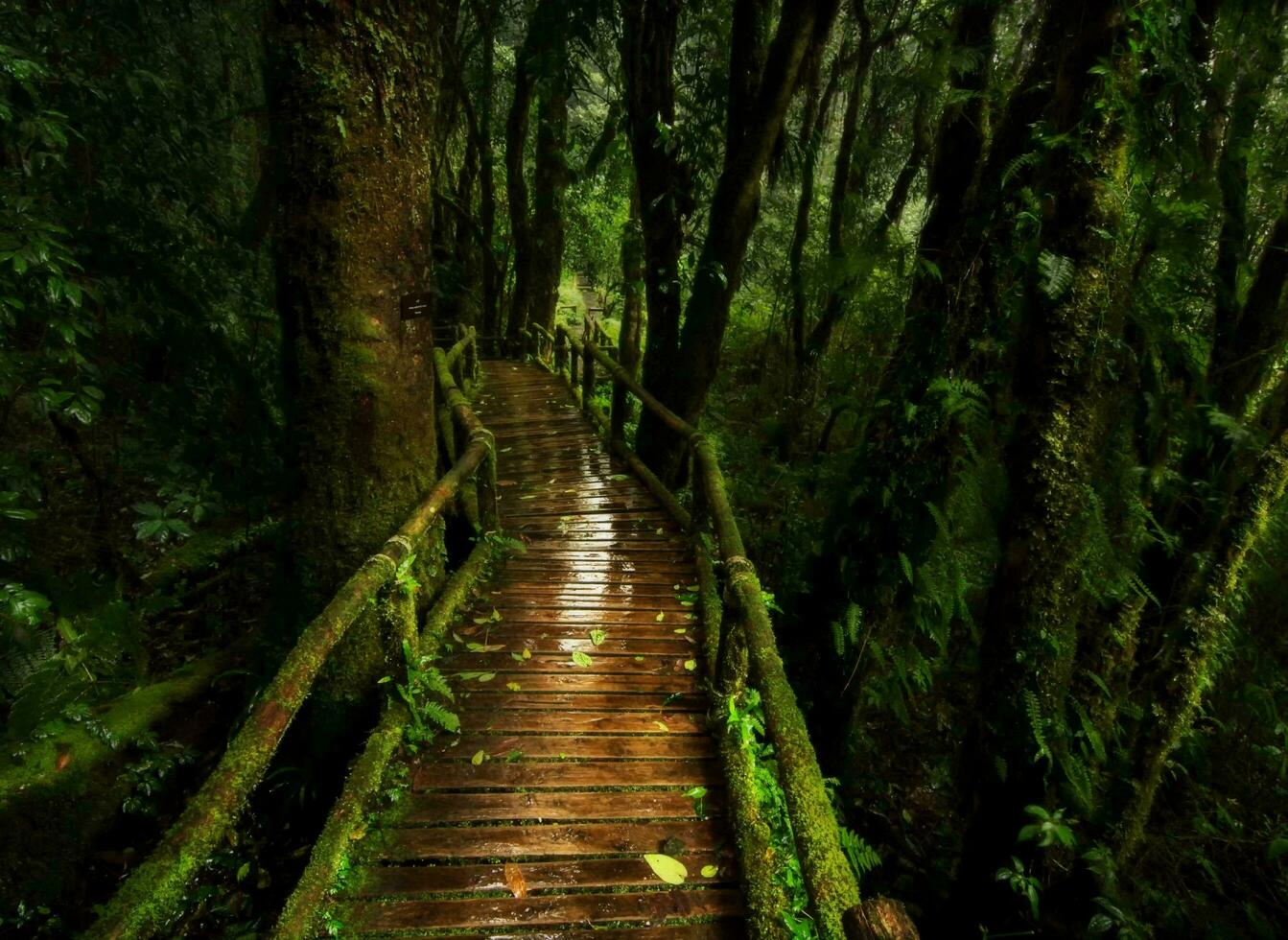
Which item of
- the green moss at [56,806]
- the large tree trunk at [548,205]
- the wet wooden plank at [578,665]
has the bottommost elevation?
the green moss at [56,806]

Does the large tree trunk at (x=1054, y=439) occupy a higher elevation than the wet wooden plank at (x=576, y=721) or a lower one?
higher

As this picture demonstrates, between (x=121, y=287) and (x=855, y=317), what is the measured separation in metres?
10.9

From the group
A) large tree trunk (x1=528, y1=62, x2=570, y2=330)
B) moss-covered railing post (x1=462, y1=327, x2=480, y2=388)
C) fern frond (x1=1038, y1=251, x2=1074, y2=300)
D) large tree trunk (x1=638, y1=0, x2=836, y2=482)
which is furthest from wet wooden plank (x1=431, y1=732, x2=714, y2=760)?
large tree trunk (x1=528, y1=62, x2=570, y2=330)

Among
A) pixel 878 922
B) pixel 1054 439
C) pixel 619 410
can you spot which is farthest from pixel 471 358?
pixel 878 922

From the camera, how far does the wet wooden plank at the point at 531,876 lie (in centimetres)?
300

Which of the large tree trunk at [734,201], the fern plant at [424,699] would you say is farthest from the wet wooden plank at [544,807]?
the large tree trunk at [734,201]

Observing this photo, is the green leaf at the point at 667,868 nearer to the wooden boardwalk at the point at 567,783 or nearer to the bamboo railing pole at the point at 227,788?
the wooden boardwalk at the point at 567,783

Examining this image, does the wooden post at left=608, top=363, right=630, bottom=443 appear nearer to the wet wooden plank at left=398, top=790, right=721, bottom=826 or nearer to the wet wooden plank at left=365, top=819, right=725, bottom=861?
the wet wooden plank at left=398, top=790, right=721, bottom=826

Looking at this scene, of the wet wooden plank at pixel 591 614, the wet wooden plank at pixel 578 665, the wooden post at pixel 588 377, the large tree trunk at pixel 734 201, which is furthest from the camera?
the wooden post at pixel 588 377

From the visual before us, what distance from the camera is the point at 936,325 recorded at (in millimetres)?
4086

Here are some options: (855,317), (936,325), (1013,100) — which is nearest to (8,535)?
(936,325)

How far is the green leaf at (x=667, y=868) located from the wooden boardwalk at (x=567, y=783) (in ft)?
0.11

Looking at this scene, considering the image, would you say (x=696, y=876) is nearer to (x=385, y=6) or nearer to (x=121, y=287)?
(x=385, y=6)

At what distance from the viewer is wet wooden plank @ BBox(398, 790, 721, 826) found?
336 centimetres
